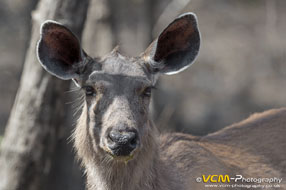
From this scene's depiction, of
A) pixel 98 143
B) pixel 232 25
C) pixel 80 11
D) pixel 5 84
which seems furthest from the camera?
pixel 232 25

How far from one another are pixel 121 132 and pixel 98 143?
698 millimetres

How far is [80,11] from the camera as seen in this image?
29.6 ft

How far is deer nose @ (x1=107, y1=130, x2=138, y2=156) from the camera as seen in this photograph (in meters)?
6.41

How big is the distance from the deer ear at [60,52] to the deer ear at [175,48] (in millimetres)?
938

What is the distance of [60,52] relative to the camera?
7473mm

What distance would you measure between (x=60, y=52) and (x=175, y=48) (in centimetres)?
156

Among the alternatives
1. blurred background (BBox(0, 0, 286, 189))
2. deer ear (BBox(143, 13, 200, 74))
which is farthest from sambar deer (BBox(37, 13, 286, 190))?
blurred background (BBox(0, 0, 286, 189))

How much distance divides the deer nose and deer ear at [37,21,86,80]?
135 centimetres

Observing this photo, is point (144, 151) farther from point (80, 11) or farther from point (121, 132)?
point (80, 11)

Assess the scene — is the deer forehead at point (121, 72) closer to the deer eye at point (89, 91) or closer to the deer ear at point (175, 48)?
the deer eye at point (89, 91)

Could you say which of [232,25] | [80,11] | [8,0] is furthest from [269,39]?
[80,11]

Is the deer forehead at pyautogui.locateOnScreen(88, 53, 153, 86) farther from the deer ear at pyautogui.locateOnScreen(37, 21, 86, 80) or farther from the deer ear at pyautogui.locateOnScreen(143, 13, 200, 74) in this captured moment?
the deer ear at pyautogui.locateOnScreen(37, 21, 86, 80)

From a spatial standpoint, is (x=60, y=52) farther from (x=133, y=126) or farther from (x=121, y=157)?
(x=121, y=157)

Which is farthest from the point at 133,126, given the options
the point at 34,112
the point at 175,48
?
the point at 34,112
